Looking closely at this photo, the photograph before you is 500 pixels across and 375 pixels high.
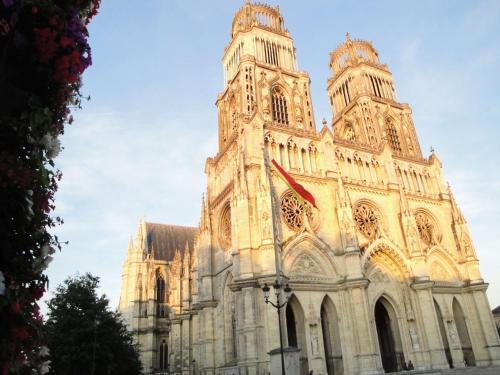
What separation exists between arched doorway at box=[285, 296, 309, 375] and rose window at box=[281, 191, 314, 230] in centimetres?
517

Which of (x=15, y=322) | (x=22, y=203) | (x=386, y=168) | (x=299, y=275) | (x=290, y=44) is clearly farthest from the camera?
(x=290, y=44)

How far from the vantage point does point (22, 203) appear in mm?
4484

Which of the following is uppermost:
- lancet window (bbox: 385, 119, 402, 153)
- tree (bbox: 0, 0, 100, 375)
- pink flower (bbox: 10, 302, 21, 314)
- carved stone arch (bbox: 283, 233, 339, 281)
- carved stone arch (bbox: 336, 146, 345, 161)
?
lancet window (bbox: 385, 119, 402, 153)

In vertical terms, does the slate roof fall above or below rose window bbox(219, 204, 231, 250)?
above

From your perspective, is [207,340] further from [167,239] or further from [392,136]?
[167,239]

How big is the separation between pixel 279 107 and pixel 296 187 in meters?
10.6

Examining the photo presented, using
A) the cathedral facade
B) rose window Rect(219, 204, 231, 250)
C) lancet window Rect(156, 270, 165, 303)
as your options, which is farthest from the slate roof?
rose window Rect(219, 204, 231, 250)

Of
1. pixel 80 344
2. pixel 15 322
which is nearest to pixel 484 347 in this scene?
pixel 80 344

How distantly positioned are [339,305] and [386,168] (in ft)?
44.1

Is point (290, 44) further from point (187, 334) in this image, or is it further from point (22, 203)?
point (22, 203)

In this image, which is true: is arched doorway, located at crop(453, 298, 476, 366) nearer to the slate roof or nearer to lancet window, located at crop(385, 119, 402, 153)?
lancet window, located at crop(385, 119, 402, 153)

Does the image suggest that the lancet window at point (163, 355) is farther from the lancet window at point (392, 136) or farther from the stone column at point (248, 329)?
the lancet window at point (392, 136)

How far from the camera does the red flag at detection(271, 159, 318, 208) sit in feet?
87.8

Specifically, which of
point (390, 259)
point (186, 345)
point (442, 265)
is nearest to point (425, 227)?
point (442, 265)
